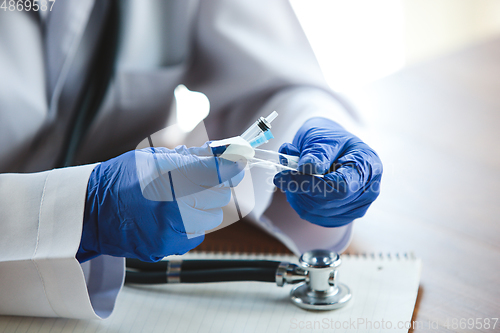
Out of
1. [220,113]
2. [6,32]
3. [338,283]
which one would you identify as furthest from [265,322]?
[6,32]

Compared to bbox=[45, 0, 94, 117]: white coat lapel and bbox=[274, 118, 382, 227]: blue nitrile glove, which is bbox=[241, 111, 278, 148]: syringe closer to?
bbox=[274, 118, 382, 227]: blue nitrile glove

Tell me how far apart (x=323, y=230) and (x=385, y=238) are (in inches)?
3.8

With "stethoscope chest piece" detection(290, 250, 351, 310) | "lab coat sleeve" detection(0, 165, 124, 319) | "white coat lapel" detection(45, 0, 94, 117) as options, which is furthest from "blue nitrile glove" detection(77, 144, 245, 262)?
"white coat lapel" detection(45, 0, 94, 117)

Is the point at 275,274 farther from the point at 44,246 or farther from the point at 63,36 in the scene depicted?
the point at 63,36

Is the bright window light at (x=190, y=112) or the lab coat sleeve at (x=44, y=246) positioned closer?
the lab coat sleeve at (x=44, y=246)

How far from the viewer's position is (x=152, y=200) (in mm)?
456

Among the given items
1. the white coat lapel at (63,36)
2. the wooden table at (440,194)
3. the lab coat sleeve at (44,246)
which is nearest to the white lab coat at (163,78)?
the white coat lapel at (63,36)

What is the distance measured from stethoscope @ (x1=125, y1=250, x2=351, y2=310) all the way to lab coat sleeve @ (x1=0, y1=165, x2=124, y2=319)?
0.09 m

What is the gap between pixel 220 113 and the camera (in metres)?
0.77

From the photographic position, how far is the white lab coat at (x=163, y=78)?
0.69 meters

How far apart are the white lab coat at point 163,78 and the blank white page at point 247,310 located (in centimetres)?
12

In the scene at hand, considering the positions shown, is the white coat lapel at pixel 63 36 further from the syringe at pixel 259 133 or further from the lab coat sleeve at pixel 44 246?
the syringe at pixel 259 133

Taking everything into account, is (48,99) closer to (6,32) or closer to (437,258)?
(6,32)

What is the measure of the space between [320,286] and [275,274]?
0.06 meters
